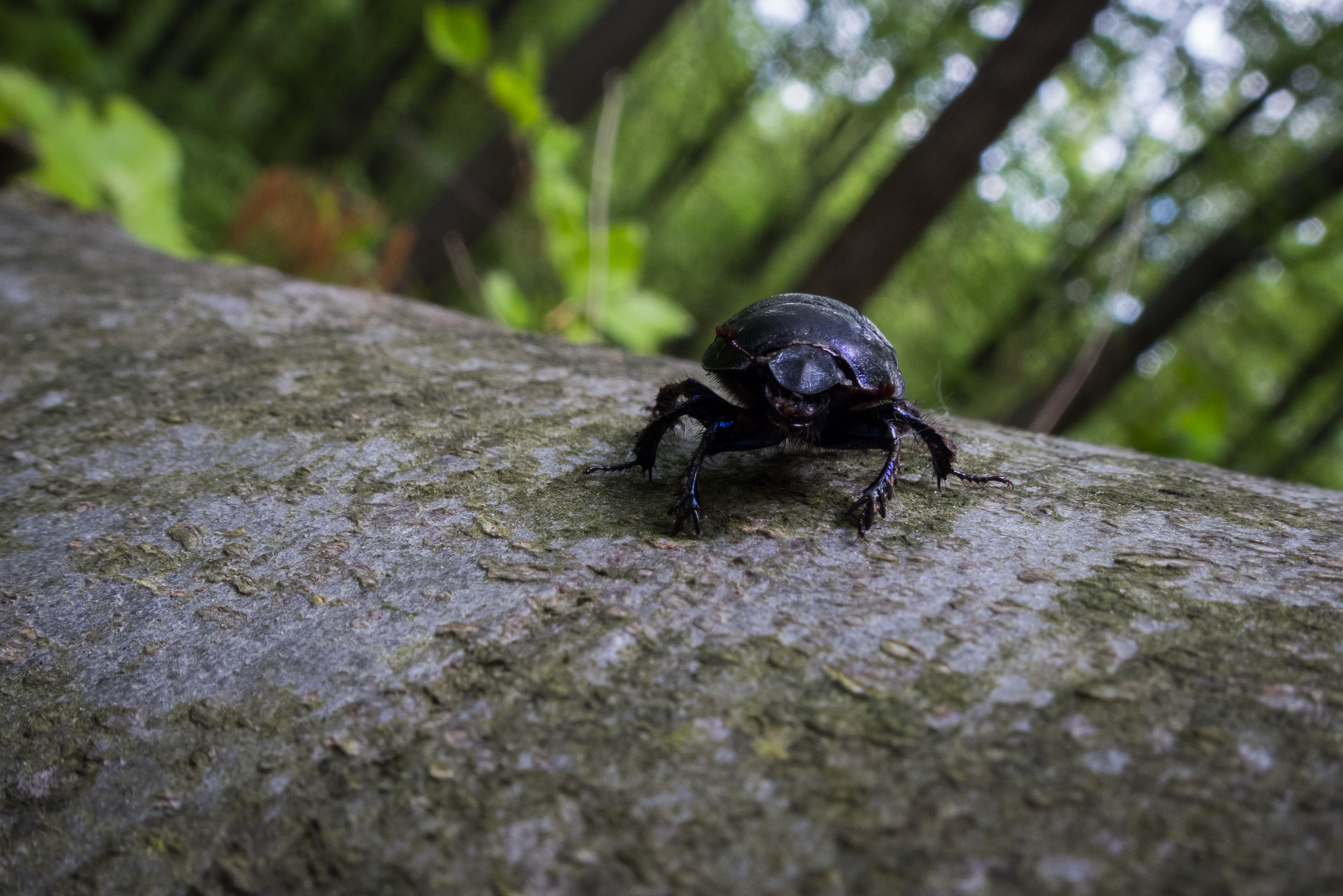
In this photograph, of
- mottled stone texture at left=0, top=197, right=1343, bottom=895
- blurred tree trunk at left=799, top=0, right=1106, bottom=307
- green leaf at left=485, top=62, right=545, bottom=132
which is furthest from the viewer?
blurred tree trunk at left=799, top=0, right=1106, bottom=307

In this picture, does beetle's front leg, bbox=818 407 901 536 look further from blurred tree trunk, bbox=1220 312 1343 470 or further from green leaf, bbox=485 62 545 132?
blurred tree trunk, bbox=1220 312 1343 470

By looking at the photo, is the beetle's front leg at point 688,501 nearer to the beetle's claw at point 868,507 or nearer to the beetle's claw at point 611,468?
the beetle's claw at point 611,468

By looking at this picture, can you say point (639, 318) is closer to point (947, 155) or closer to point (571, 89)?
point (947, 155)

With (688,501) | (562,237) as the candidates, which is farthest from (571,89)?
(688,501)

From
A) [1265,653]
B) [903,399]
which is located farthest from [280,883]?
[903,399]

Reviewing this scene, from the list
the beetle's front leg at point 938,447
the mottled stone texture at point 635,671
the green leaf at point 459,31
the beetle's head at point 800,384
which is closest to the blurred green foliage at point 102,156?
the green leaf at point 459,31

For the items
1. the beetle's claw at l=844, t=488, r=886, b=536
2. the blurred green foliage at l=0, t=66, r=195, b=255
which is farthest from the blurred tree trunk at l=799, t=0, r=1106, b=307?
the blurred green foliage at l=0, t=66, r=195, b=255

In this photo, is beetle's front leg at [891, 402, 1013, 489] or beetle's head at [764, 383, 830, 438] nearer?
beetle's head at [764, 383, 830, 438]
